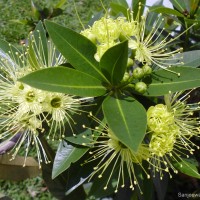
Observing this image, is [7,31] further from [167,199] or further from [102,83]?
[102,83]

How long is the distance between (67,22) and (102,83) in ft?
10.7

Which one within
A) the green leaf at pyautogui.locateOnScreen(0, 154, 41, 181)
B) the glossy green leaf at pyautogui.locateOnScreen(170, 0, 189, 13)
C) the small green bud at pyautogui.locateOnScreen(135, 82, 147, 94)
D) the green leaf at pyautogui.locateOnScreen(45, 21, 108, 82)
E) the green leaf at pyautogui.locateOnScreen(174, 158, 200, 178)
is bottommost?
the green leaf at pyautogui.locateOnScreen(174, 158, 200, 178)

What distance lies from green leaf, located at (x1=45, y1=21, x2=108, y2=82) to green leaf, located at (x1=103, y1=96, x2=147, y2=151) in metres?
0.11

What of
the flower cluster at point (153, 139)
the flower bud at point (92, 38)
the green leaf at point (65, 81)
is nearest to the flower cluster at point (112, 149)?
the flower cluster at point (153, 139)

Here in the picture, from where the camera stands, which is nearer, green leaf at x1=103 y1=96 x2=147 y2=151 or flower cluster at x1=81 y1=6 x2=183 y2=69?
green leaf at x1=103 y1=96 x2=147 y2=151

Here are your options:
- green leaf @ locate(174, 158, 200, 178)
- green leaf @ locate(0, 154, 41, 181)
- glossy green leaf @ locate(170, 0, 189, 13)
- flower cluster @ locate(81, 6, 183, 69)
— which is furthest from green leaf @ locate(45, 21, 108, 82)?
green leaf @ locate(0, 154, 41, 181)

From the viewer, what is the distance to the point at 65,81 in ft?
4.07

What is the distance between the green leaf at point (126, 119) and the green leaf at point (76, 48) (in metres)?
0.11

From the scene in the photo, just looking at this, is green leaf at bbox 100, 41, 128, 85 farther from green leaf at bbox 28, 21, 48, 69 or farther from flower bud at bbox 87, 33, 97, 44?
green leaf at bbox 28, 21, 48, 69

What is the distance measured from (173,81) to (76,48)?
0.33 meters

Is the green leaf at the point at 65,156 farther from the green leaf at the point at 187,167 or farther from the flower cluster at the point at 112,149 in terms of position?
the green leaf at the point at 187,167

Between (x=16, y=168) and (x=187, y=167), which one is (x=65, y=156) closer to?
(x=187, y=167)

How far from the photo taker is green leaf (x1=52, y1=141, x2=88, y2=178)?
55.1 inches

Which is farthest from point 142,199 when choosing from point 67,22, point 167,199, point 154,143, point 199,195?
point 67,22
